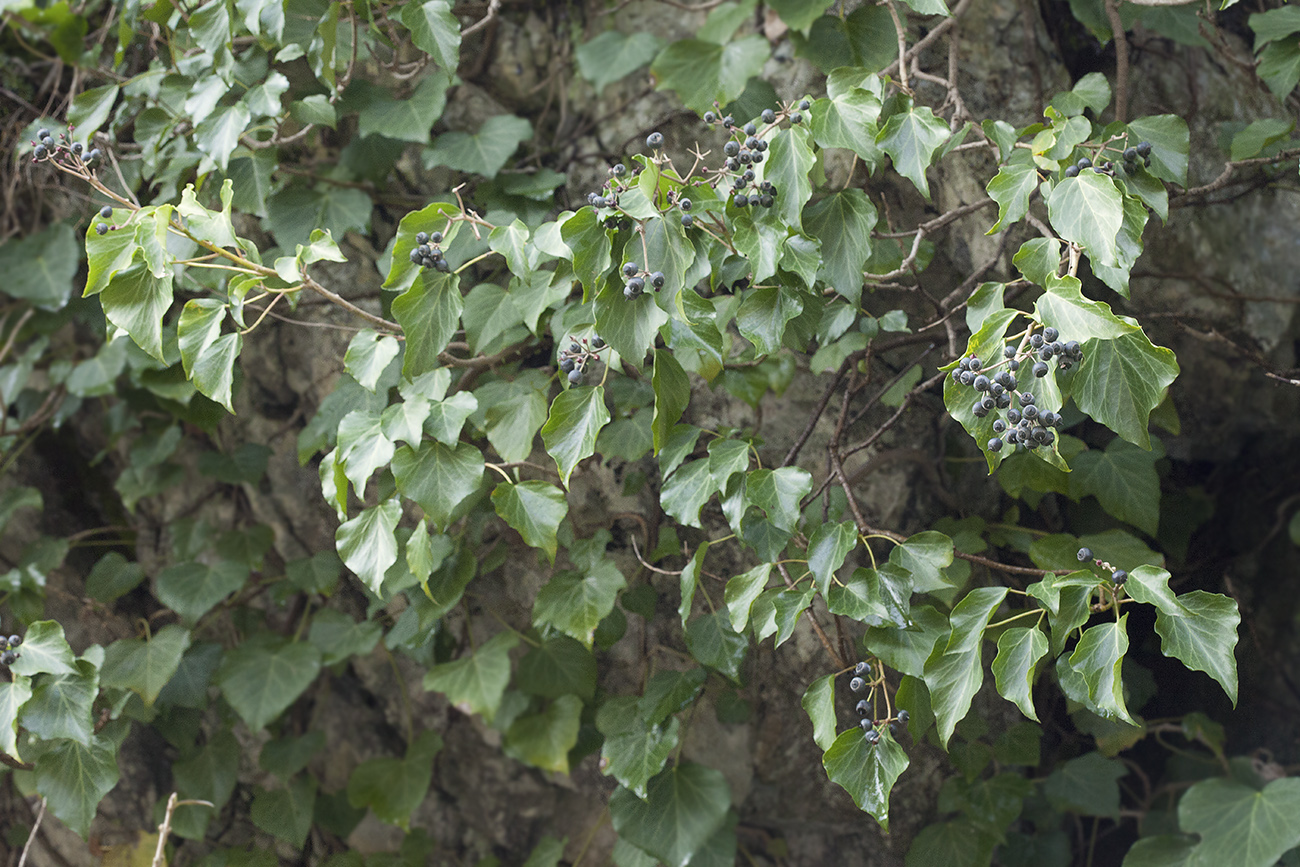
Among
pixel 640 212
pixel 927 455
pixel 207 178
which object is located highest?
pixel 640 212

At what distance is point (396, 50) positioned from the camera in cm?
143

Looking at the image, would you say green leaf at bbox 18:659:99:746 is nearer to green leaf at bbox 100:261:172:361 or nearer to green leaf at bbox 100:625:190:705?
green leaf at bbox 100:625:190:705

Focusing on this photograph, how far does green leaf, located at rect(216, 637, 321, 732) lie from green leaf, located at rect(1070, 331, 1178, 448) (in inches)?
49.3

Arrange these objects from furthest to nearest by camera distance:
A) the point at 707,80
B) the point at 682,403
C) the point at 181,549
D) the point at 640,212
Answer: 1. the point at 181,549
2. the point at 707,80
3. the point at 682,403
4. the point at 640,212

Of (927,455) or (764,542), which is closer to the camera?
(764,542)

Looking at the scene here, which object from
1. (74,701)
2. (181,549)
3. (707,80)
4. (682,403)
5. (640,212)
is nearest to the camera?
(640,212)

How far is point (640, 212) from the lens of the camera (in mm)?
→ 930

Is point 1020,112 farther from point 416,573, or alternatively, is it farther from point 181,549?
point 181,549

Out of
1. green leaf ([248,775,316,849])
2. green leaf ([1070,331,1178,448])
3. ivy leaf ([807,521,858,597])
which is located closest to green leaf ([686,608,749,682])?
ivy leaf ([807,521,858,597])

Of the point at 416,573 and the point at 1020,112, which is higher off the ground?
the point at 1020,112

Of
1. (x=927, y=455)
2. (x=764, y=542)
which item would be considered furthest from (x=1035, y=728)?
(x=764, y=542)

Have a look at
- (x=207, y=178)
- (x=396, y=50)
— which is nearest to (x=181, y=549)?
(x=207, y=178)

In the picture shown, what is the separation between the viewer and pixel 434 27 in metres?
1.28

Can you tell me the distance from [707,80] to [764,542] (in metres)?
0.74
